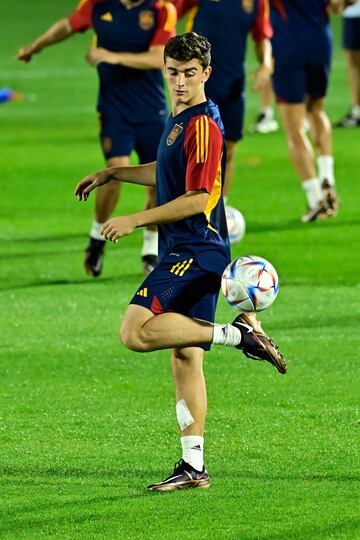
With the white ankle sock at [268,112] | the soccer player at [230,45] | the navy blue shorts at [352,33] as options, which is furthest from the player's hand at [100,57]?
the navy blue shorts at [352,33]

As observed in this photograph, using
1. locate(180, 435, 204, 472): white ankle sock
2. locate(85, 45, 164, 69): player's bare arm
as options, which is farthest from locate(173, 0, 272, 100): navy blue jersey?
locate(180, 435, 204, 472): white ankle sock

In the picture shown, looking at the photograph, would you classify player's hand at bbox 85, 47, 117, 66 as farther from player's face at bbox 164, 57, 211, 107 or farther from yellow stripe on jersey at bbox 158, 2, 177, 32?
player's face at bbox 164, 57, 211, 107

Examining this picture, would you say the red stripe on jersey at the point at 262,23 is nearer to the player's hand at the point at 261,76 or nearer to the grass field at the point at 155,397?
the player's hand at the point at 261,76

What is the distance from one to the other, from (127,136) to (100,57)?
72 centimetres

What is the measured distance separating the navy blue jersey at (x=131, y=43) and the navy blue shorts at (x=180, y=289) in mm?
5739

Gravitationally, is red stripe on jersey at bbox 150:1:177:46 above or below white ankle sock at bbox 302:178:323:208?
above

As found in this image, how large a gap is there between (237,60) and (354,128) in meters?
8.02

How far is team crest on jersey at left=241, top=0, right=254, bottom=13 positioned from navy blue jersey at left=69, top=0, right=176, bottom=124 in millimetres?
1861

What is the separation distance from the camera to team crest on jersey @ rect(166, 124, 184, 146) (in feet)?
23.9

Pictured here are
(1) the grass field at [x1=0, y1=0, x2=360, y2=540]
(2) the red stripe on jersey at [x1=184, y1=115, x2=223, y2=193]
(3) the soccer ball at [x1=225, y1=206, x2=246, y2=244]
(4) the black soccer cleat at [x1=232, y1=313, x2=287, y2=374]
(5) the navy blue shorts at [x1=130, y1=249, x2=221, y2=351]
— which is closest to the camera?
(1) the grass field at [x1=0, y1=0, x2=360, y2=540]

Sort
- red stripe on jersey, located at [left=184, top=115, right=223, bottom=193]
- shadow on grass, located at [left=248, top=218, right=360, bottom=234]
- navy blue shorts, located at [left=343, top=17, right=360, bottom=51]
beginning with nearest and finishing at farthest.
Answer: red stripe on jersey, located at [left=184, top=115, right=223, bottom=193] → shadow on grass, located at [left=248, top=218, right=360, bottom=234] → navy blue shorts, located at [left=343, top=17, right=360, bottom=51]

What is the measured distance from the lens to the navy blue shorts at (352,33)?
22.3 m

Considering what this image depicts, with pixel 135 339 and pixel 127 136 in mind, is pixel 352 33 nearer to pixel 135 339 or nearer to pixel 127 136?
pixel 127 136

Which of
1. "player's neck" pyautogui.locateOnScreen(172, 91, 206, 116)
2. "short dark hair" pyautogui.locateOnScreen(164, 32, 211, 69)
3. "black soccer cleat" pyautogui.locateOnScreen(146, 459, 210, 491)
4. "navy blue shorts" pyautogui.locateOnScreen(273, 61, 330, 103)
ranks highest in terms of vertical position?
"short dark hair" pyautogui.locateOnScreen(164, 32, 211, 69)
